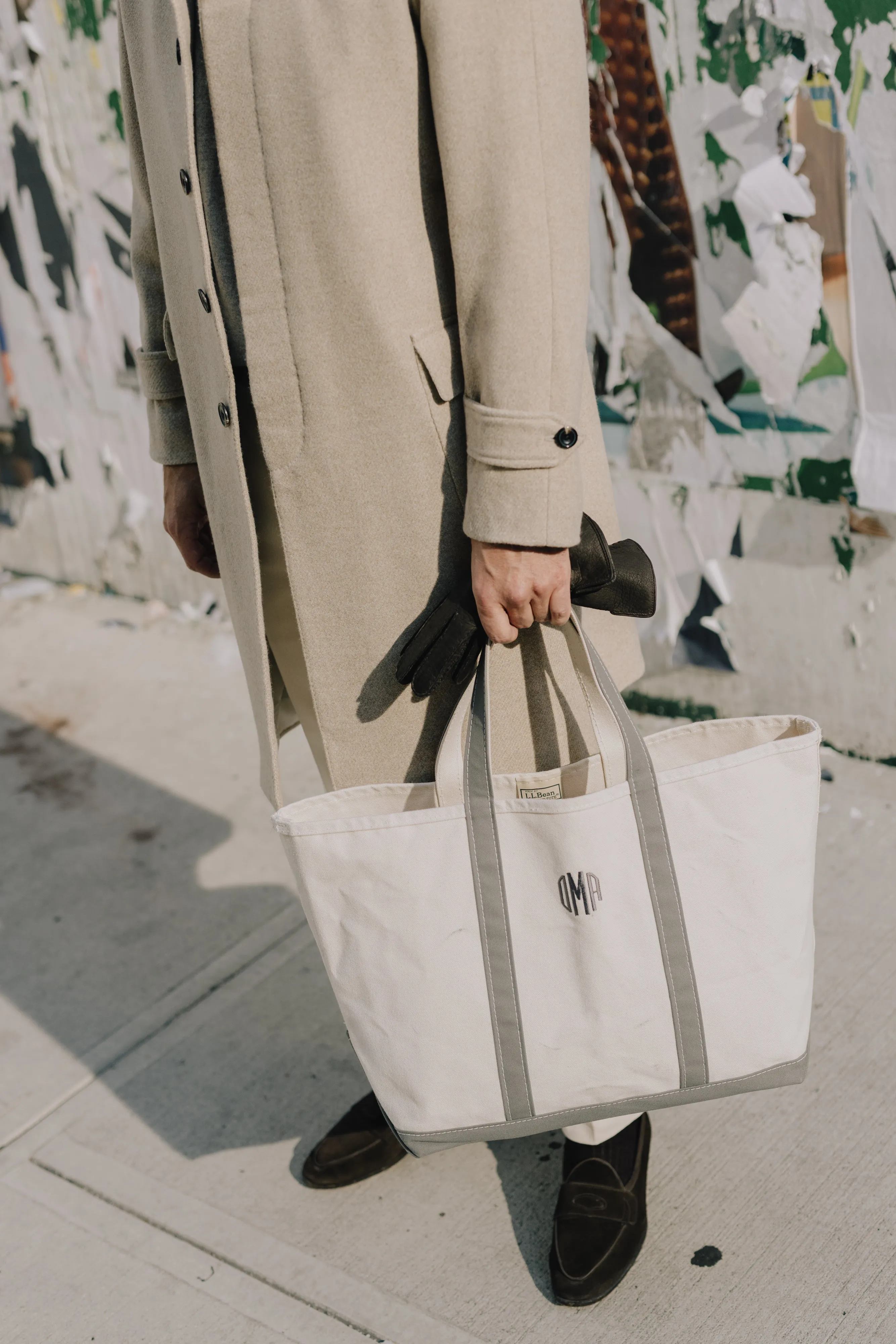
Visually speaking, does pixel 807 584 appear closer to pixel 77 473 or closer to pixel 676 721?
pixel 676 721

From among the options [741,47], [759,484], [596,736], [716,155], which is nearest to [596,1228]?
[596,736]

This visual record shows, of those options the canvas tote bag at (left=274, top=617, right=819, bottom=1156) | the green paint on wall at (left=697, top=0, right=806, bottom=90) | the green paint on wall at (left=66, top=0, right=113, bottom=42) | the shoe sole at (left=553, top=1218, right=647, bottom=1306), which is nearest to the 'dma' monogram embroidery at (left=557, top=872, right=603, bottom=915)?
the canvas tote bag at (left=274, top=617, right=819, bottom=1156)

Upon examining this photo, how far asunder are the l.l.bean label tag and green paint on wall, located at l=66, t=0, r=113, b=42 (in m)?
3.40

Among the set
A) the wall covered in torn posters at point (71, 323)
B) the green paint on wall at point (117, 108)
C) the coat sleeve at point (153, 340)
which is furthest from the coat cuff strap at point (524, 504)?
the green paint on wall at point (117, 108)

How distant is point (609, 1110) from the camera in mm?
1529

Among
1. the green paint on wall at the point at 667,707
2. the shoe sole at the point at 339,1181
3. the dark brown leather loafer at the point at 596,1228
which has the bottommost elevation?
the shoe sole at the point at 339,1181

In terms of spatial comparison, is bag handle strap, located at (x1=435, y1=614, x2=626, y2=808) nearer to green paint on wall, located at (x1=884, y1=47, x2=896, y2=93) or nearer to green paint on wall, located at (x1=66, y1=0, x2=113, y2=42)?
green paint on wall, located at (x1=884, y1=47, x2=896, y2=93)

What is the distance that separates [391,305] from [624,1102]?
40.5 inches

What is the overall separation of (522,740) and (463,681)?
12 cm

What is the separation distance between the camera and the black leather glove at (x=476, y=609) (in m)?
1.44

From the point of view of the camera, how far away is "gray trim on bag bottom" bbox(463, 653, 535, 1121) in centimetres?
140

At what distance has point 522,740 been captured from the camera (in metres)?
1.58

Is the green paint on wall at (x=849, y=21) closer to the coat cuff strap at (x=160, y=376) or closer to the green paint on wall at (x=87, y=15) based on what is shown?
the coat cuff strap at (x=160, y=376)

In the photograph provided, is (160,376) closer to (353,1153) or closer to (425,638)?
(425,638)
